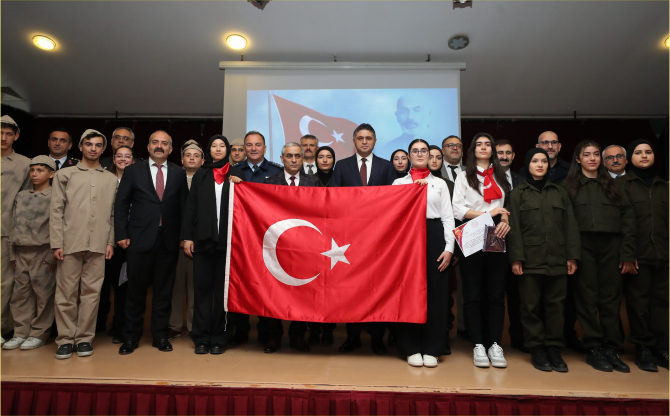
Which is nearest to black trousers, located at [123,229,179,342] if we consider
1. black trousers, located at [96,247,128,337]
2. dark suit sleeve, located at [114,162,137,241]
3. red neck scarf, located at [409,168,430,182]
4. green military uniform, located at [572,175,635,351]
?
dark suit sleeve, located at [114,162,137,241]

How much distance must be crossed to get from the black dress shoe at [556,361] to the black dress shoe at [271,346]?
197cm

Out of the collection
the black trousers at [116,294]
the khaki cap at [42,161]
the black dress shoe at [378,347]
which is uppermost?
the khaki cap at [42,161]

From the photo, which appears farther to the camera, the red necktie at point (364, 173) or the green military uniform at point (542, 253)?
the red necktie at point (364, 173)

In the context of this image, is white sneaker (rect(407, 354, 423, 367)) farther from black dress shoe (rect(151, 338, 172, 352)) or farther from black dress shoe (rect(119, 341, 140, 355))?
black dress shoe (rect(119, 341, 140, 355))

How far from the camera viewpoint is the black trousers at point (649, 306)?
9.32 feet

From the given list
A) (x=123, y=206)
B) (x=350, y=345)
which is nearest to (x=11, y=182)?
(x=123, y=206)

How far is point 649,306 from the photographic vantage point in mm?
2924

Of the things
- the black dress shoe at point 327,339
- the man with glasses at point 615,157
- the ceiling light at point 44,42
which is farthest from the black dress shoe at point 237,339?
the ceiling light at point 44,42

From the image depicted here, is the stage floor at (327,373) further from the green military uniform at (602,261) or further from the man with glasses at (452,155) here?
the man with glasses at (452,155)

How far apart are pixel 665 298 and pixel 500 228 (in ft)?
4.34

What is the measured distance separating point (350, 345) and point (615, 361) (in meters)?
1.85

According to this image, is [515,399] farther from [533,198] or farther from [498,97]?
[498,97]

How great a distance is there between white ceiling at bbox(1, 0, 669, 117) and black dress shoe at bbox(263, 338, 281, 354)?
3470 mm

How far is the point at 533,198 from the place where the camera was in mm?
2855
